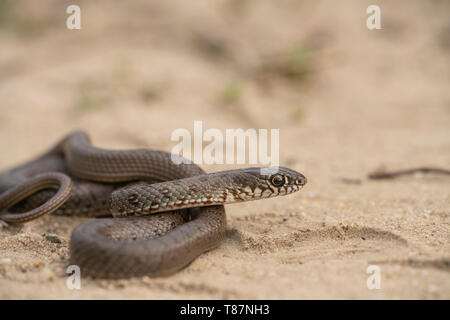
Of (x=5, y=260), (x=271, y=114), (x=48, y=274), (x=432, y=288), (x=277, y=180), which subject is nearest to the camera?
(x=432, y=288)

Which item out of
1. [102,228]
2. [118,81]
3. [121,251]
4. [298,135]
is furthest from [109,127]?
[121,251]

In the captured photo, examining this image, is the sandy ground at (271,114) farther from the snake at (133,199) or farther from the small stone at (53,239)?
the snake at (133,199)

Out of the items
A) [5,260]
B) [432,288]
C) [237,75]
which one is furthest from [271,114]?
[5,260]

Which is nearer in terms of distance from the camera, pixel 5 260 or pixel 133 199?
pixel 5 260

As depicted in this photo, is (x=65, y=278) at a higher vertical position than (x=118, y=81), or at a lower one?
lower

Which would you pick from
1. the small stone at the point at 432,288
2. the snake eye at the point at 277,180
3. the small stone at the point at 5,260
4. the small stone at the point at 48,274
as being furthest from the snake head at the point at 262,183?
the small stone at the point at 5,260

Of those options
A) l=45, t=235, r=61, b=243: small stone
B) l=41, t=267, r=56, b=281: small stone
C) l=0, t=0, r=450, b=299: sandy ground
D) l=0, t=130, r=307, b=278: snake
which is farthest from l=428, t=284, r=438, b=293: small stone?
l=45, t=235, r=61, b=243: small stone

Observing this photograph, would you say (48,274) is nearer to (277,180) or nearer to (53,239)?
(53,239)

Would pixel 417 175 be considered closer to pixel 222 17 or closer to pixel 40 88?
pixel 222 17
